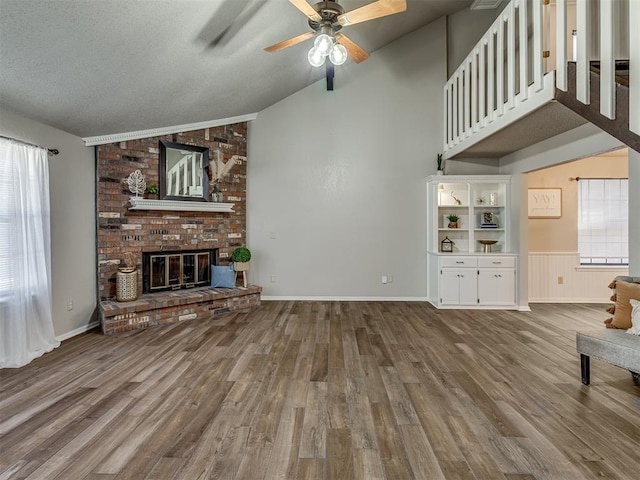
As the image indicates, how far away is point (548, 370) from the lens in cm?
307

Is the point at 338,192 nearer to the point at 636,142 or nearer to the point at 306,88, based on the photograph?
the point at 306,88

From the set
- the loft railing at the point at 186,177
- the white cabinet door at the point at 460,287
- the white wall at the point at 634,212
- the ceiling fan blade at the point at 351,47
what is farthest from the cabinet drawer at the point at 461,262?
the loft railing at the point at 186,177

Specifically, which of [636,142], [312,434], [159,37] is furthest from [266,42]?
[312,434]

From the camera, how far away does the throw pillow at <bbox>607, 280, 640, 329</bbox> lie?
2.91 meters

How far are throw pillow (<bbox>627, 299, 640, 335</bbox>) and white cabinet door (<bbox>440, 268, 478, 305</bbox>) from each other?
254cm

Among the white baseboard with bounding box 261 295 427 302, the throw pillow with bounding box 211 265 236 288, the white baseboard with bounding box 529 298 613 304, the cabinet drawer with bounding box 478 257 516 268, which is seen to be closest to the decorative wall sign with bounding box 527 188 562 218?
the cabinet drawer with bounding box 478 257 516 268

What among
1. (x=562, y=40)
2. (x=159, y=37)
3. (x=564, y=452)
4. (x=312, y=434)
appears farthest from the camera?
(x=159, y=37)

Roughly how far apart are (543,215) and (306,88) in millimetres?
4529

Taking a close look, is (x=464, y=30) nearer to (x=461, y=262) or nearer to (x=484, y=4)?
(x=484, y=4)

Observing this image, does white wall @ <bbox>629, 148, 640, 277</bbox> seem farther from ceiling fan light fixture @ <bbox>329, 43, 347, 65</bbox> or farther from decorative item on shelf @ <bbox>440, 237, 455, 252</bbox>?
ceiling fan light fixture @ <bbox>329, 43, 347, 65</bbox>

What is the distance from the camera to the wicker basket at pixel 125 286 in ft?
14.6

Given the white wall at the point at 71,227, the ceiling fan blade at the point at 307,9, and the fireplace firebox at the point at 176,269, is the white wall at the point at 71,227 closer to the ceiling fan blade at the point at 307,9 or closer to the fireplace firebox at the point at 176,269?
the fireplace firebox at the point at 176,269

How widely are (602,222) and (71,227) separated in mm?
7892

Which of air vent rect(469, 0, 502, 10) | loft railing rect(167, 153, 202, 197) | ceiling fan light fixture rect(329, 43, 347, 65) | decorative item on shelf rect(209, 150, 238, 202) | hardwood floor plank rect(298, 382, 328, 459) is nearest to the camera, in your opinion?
hardwood floor plank rect(298, 382, 328, 459)
